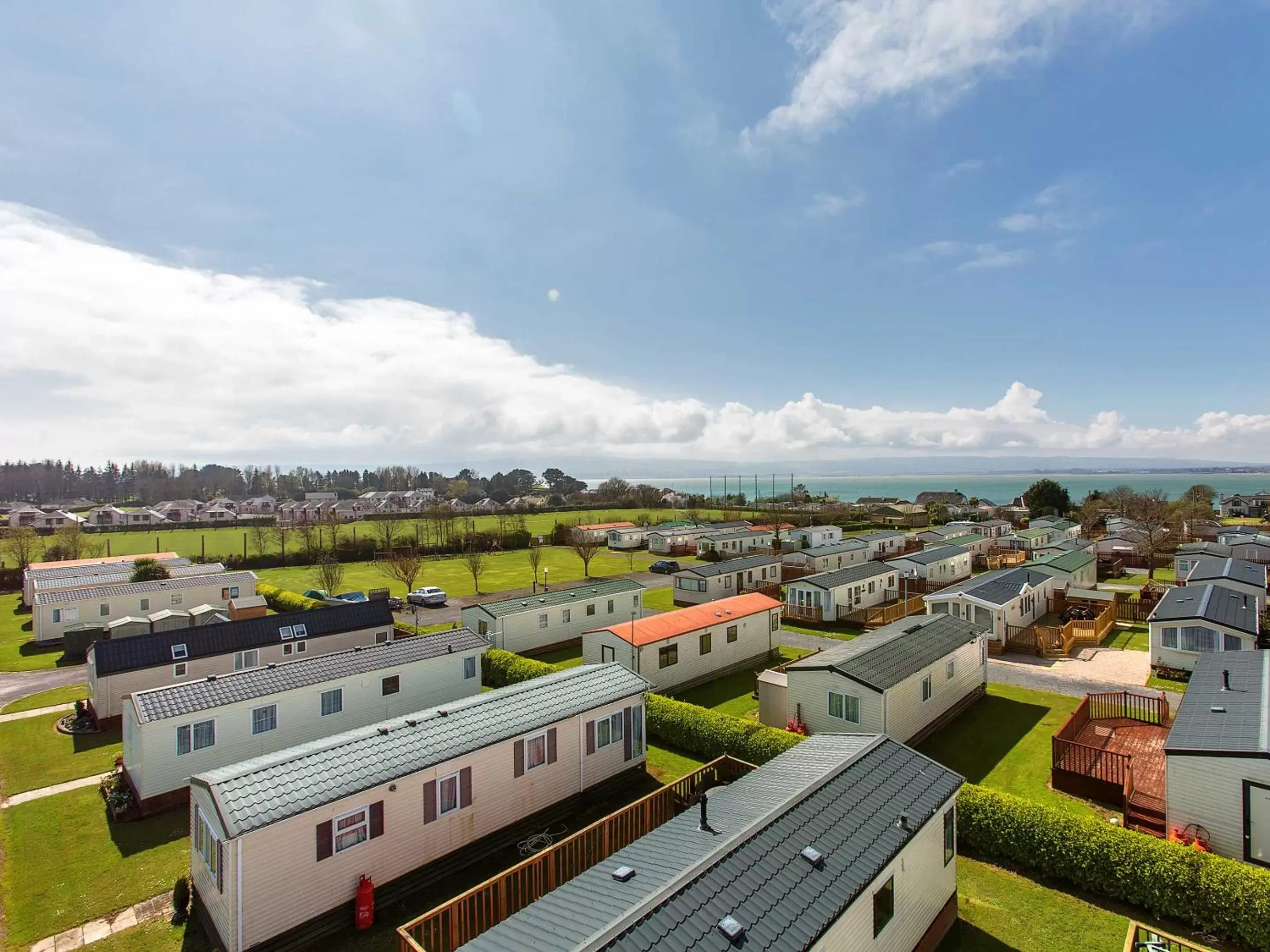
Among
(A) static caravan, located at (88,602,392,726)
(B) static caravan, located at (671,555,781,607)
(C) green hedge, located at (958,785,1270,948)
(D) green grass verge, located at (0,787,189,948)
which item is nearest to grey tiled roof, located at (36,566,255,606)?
(A) static caravan, located at (88,602,392,726)

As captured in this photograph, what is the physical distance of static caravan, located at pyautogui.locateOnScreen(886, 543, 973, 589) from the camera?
4256cm

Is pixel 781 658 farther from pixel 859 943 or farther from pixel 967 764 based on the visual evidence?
pixel 859 943

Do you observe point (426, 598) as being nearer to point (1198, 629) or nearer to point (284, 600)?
point (284, 600)

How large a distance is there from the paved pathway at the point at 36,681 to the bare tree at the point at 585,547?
32.0 metres

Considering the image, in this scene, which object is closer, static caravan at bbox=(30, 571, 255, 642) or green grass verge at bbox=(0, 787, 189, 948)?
green grass verge at bbox=(0, 787, 189, 948)

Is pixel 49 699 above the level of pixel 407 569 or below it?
below

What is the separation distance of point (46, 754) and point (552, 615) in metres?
19.5

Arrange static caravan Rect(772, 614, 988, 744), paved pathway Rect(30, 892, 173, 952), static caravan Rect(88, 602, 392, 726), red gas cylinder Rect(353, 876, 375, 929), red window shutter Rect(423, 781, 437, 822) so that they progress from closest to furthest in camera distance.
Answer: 1. paved pathway Rect(30, 892, 173, 952)
2. red gas cylinder Rect(353, 876, 375, 929)
3. red window shutter Rect(423, 781, 437, 822)
4. static caravan Rect(772, 614, 988, 744)
5. static caravan Rect(88, 602, 392, 726)

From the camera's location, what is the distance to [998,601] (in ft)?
98.1

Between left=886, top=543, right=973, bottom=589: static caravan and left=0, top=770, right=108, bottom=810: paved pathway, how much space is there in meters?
41.6

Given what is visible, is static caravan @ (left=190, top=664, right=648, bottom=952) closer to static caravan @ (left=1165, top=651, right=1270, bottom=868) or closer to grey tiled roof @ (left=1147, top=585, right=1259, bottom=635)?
static caravan @ (left=1165, top=651, right=1270, bottom=868)

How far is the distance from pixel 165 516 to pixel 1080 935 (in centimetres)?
14929

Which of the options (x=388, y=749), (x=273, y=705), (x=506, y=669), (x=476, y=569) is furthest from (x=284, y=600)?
(x=388, y=749)

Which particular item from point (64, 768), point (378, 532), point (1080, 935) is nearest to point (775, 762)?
point (1080, 935)
